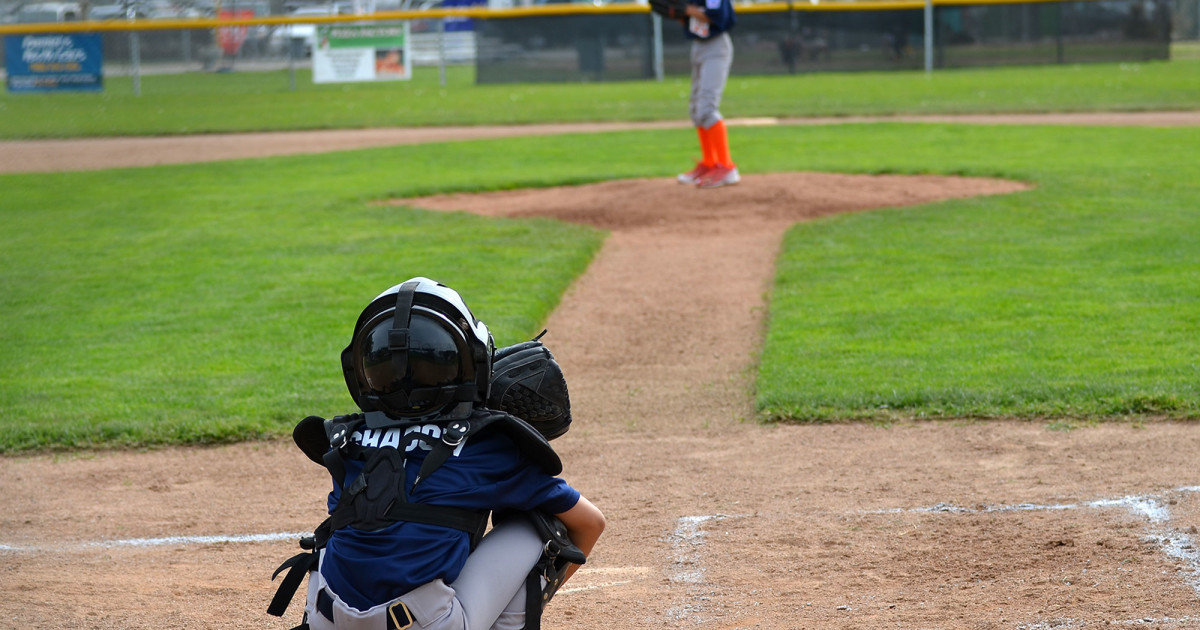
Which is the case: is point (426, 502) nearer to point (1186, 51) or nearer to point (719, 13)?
point (719, 13)

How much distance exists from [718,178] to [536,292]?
13.6ft

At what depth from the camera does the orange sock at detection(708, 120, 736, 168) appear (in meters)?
12.0

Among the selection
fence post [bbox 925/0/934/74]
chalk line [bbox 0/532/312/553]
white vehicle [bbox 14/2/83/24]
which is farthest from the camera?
fence post [bbox 925/0/934/74]

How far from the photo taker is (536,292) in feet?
28.1

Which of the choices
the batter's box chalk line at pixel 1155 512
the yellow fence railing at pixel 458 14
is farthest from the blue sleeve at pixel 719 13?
the yellow fence railing at pixel 458 14

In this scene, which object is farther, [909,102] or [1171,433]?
[909,102]

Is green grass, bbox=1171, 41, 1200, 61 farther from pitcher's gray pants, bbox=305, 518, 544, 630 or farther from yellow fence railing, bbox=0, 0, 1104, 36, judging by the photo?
pitcher's gray pants, bbox=305, 518, 544, 630

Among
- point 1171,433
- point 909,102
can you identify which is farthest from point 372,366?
point 909,102

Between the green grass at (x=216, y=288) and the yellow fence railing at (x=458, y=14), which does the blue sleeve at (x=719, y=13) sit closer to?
the green grass at (x=216, y=288)

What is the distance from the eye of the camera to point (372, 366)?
8.95ft

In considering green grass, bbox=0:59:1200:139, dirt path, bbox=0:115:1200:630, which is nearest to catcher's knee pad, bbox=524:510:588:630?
dirt path, bbox=0:115:1200:630

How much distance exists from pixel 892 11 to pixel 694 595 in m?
29.5

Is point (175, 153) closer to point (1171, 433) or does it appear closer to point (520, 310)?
point (520, 310)

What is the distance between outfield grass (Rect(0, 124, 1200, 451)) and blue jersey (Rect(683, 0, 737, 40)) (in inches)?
94.0
